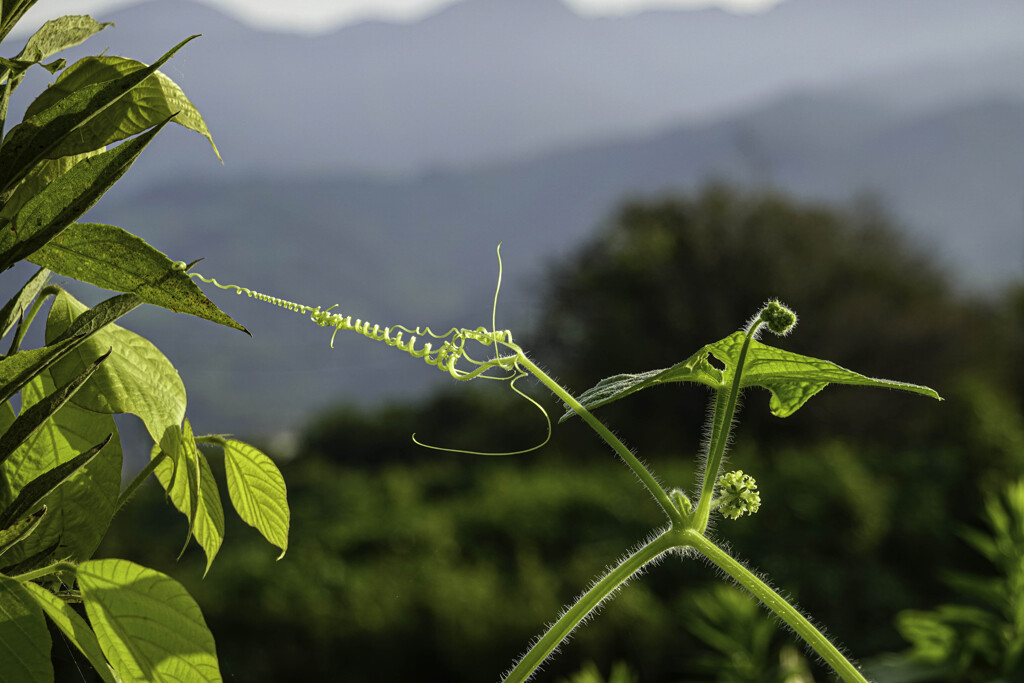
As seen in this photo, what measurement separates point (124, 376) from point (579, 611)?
0.38 ft

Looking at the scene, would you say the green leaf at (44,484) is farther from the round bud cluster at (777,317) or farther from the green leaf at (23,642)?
the round bud cluster at (777,317)

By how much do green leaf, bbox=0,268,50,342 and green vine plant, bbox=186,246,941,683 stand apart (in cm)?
3

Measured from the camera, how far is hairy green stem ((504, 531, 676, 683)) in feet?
0.57

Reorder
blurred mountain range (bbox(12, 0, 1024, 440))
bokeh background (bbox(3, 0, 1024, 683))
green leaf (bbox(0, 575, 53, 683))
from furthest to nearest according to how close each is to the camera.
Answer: blurred mountain range (bbox(12, 0, 1024, 440))
bokeh background (bbox(3, 0, 1024, 683))
green leaf (bbox(0, 575, 53, 683))

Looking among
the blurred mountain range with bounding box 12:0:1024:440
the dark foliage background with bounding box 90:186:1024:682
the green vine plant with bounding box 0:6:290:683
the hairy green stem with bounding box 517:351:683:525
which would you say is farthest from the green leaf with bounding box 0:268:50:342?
the blurred mountain range with bounding box 12:0:1024:440

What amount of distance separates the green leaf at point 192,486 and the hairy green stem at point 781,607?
0.12 m

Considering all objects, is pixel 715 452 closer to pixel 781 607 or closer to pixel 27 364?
pixel 781 607

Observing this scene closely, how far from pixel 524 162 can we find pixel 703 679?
18124mm

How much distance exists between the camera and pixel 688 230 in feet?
13.6

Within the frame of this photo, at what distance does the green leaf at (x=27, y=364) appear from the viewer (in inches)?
5.1

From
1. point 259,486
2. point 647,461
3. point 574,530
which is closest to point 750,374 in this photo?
point 259,486

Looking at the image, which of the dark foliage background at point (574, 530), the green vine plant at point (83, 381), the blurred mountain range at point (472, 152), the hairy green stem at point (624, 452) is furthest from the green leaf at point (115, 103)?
the blurred mountain range at point (472, 152)

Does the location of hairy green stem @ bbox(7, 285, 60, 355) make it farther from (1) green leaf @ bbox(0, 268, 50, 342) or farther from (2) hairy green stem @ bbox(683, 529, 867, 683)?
(2) hairy green stem @ bbox(683, 529, 867, 683)

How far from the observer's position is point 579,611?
0.18m
